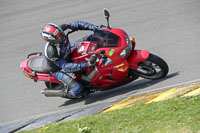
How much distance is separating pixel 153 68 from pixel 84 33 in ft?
16.4

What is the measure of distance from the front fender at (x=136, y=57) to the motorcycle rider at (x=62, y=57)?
2.87 ft

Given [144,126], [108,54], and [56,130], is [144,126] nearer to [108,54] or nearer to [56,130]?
[56,130]

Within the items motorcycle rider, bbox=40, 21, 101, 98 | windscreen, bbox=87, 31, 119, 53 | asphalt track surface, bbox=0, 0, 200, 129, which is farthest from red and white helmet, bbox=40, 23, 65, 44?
asphalt track surface, bbox=0, 0, 200, 129

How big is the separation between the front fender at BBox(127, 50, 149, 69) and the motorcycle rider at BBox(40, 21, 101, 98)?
2.87ft

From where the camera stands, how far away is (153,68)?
7.77 meters

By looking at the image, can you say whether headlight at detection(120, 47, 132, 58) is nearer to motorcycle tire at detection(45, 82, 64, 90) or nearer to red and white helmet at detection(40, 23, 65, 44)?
red and white helmet at detection(40, 23, 65, 44)

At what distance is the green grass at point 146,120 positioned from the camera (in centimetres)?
483

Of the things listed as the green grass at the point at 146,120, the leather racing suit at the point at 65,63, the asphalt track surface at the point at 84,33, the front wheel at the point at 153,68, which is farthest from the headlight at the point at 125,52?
the green grass at the point at 146,120

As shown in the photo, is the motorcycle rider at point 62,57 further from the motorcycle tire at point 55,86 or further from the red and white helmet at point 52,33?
the motorcycle tire at point 55,86

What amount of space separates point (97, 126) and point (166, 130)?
1.25 meters

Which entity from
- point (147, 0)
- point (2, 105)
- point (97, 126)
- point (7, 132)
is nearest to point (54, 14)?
point (147, 0)

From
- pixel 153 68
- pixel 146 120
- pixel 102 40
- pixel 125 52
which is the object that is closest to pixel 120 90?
pixel 153 68

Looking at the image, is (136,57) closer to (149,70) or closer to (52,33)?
(149,70)

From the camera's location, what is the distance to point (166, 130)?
4754mm
